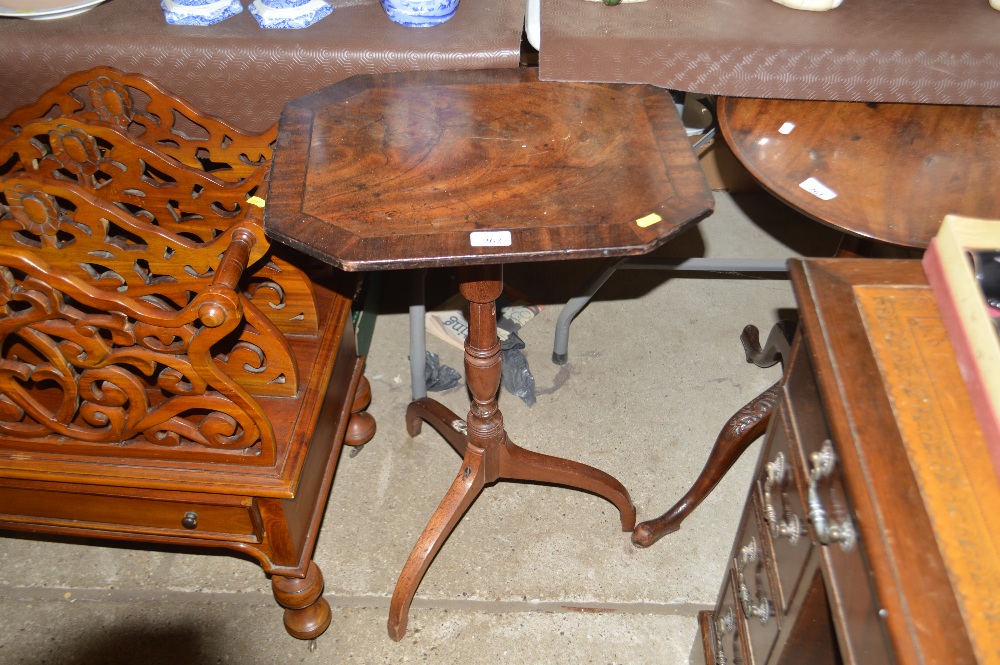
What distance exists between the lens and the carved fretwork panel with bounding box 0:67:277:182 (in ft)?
5.55

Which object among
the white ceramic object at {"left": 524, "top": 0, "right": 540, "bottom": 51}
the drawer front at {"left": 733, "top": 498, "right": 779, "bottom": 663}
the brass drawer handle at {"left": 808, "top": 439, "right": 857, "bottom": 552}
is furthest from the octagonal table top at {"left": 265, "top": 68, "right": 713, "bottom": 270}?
the drawer front at {"left": 733, "top": 498, "right": 779, "bottom": 663}

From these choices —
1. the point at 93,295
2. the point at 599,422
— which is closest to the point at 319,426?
the point at 93,295

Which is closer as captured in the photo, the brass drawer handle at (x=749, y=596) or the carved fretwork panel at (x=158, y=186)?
the brass drawer handle at (x=749, y=596)

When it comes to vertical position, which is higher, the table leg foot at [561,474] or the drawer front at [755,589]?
the drawer front at [755,589]

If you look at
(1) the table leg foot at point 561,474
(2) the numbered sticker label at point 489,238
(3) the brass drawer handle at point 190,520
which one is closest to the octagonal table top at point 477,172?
(2) the numbered sticker label at point 489,238

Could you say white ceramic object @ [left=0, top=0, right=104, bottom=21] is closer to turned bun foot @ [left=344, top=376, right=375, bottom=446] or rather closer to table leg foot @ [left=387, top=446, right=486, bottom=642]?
turned bun foot @ [left=344, top=376, right=375, bottom=446]

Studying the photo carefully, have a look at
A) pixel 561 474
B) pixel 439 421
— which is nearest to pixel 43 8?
pixel 439 421

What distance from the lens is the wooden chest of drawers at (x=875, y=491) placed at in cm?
71

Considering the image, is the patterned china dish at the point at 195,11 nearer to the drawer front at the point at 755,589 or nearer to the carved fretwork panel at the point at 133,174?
the carved fretwork panel at the point at 133,174

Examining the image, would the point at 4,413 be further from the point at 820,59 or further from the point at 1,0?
the point at 820,59

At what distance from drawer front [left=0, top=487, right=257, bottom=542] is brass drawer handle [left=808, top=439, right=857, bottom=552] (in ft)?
3.17

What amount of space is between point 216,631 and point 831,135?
1685mm

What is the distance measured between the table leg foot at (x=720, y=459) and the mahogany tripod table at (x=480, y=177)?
570mm

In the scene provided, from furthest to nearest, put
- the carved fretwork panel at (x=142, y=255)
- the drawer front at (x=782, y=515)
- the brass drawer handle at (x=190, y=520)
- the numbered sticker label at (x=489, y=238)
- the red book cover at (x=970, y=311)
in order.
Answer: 1. the brass drawer handle at (x=190, y=520)
2. the carved fretwork panel at (x=142, y=255)
3. the numbered sticker label at (x=489, y=238)
4. the drawer front at (x=782, y=515)
5. the red book cover at (x=970, y=311)
